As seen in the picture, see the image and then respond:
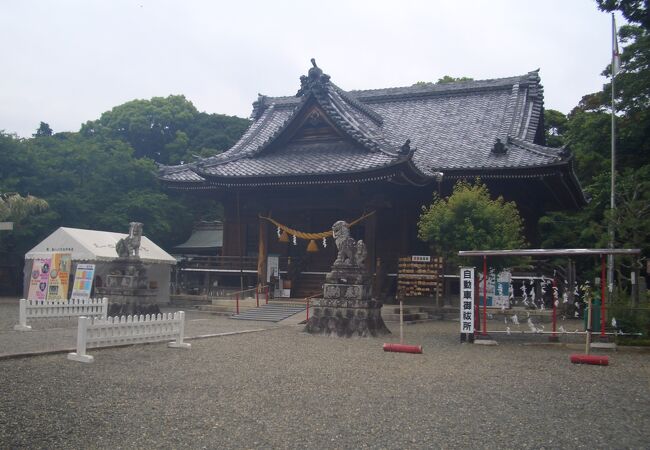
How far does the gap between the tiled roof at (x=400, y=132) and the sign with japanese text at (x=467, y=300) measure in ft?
22.7

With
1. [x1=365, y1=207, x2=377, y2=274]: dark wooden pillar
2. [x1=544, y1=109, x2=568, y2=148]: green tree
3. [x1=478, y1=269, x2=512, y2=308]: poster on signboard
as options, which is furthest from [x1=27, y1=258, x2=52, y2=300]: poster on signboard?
[x1=544, y1=109, x2=568, y2=148]: green tree

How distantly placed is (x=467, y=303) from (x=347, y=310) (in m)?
3.11

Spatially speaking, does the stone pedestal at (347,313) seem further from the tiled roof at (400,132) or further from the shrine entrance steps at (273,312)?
the tiled roof at (400,132)

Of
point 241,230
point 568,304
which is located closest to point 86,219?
point 241,230

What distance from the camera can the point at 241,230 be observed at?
27.3m

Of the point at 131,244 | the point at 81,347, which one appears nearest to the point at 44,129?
the point at 131,244

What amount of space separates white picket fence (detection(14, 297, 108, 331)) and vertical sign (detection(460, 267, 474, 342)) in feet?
33.0

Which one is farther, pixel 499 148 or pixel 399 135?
pixel 399 135

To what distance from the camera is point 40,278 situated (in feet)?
66.6

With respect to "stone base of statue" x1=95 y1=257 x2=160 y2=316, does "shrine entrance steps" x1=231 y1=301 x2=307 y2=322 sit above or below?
below

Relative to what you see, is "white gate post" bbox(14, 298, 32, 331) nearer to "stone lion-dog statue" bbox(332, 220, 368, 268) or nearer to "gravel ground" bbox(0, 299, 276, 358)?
"gravel ground" bbox(0, 299, 276, 358)

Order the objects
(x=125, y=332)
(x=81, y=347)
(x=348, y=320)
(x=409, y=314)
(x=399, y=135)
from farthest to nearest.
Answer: (x=399, y=135)
(x=409, y=314)
(x=348, y=320)
(x=125, y=332)
(x=81, y=347)

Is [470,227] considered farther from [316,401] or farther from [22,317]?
[22,317]

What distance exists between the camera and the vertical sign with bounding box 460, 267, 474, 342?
14.8m
